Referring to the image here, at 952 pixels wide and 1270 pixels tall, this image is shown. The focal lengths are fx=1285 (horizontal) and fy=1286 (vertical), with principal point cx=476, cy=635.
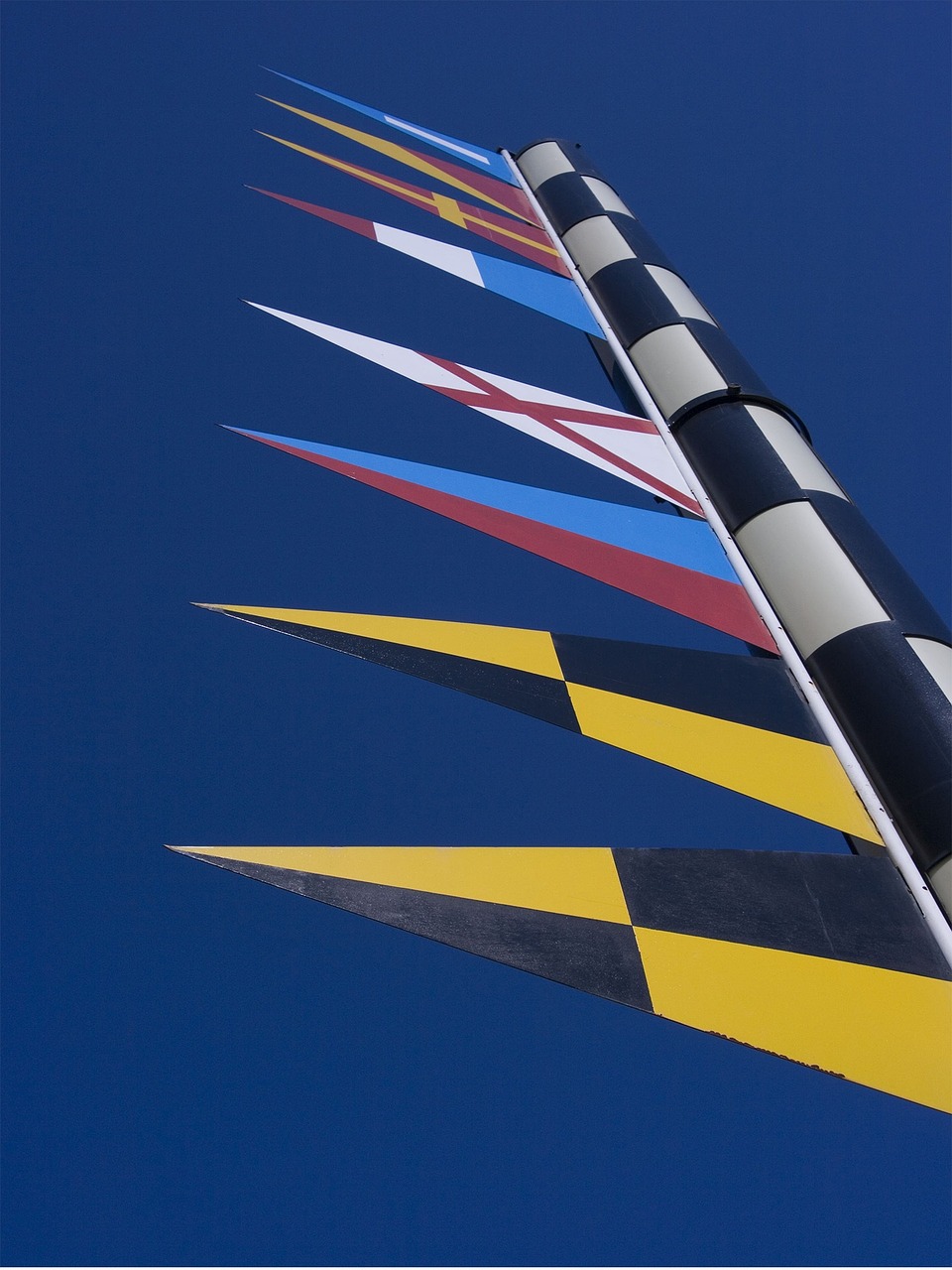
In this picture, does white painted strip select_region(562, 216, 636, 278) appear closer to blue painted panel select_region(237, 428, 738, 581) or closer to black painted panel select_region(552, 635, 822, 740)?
blue painted panel select_region(237, 428, 738, 581)

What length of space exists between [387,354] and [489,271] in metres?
1.36

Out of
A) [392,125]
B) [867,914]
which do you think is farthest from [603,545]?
[392,125]

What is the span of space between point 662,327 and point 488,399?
2.66ft

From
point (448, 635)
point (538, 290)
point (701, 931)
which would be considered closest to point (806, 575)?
point (448, 635)

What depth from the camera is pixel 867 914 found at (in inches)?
87.6

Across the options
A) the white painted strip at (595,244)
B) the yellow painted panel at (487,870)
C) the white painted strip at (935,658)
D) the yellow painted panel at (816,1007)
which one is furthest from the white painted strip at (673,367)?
the yellow painted panel at (816,1007)

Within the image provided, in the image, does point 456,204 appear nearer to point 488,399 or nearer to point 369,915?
point 488,399

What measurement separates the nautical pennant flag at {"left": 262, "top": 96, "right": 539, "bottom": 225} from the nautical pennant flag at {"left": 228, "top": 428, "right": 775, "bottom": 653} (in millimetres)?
3382

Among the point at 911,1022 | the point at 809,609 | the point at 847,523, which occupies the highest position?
the point at 847,523

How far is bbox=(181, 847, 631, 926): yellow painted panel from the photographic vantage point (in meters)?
2.00

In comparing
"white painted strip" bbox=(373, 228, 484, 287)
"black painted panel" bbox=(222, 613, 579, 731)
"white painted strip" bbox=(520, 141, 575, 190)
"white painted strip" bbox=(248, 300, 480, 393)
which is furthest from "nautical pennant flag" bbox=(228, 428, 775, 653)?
"white painted strip" bbox=(520, 141, 575, 190)

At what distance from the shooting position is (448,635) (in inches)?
107

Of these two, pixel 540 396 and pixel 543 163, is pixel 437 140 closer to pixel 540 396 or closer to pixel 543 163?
pixel 543 163

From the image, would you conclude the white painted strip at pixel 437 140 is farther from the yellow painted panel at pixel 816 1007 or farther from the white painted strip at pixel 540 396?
the yellow painted panel at pixel 816 1007
